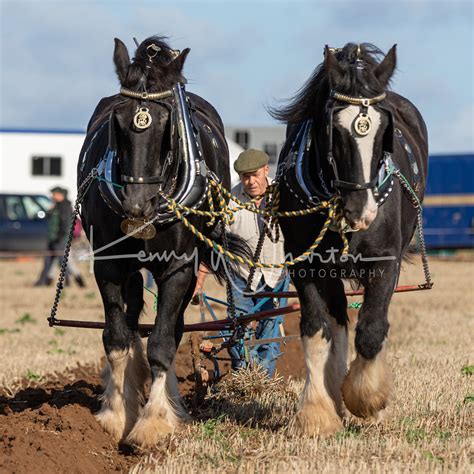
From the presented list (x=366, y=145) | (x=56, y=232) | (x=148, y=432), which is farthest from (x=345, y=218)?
(x=56, y=232)

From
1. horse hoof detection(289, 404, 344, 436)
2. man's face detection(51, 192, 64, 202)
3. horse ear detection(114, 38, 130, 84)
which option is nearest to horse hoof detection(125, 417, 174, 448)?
horse hoof detection(289, 404, 344, 436)

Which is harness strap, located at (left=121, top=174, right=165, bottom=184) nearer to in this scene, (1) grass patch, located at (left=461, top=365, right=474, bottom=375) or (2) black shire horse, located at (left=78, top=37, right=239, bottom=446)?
(2) black shire horse, located at (left=78, top=37, right=239, bottom=446)

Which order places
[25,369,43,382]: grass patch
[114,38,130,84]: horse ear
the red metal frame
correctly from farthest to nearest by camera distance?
[25,369,43,382]: grass patch → the red metal frame → [114,38,130,84]: horse ear

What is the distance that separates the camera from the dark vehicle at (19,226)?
26.6 meters

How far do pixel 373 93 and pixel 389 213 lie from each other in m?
0.76

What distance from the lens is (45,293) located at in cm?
1731

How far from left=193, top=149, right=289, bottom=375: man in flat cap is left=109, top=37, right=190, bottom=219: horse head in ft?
6.29

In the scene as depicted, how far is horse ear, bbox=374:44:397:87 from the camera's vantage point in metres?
5.71

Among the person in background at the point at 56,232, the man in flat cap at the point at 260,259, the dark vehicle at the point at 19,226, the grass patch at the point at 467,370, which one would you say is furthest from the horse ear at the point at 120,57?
the dark vehicle at the point at 19,226

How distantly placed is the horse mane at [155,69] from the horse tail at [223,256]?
1.35 m

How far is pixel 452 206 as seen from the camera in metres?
29.3

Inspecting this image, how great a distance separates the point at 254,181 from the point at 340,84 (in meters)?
2.33

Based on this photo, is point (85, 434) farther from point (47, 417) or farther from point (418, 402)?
point (418, 402)

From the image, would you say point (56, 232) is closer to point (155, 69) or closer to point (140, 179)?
point (155, 69)
